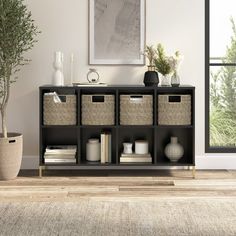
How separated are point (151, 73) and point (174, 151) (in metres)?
0.61

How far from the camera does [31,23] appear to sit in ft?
14.9

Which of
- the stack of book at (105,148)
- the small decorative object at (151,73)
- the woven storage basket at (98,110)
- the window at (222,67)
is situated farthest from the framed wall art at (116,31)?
the window at (222,67)

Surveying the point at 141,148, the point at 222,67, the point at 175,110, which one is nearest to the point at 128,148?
the point at 141,148

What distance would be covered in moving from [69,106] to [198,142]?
109 cm

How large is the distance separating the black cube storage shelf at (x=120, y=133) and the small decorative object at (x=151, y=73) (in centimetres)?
6

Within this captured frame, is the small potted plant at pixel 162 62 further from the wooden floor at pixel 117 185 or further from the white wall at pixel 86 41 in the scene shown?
the wooden floor at pixel 117 185

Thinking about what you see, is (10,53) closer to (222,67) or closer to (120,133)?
(120,133)

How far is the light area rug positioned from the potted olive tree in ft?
2.46

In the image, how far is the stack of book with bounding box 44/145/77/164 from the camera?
4.31 meters

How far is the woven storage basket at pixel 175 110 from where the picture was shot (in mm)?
4238

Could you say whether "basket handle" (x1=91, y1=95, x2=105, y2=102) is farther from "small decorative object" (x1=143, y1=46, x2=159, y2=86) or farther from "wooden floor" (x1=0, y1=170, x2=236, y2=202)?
"wooden floor" (x1=0, y1=170, x2=236, y2=202)

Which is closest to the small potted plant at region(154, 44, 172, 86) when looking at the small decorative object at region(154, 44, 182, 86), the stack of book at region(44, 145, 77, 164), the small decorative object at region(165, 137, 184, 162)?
the small decorative object at region(154, 44, 182, 86)

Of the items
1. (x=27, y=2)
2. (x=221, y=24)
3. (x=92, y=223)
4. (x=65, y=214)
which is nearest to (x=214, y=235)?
(x=92, y=223)

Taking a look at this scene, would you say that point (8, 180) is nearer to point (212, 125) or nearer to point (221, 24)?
point (212, 125)
